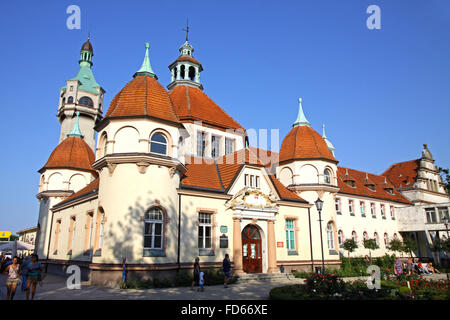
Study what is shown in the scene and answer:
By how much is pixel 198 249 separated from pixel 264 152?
1849 centimetres

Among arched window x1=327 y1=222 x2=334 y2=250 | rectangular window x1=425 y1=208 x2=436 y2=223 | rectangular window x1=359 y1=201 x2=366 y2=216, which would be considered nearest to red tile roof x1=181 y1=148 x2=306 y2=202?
arched window x1=327 y1=222 x2=334 y2=250

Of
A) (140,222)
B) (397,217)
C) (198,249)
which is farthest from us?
(397,217)

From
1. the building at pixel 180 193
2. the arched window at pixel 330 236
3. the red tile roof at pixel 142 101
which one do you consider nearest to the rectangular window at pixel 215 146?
the building at pixel 180 193

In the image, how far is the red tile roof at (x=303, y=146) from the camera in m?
28.6

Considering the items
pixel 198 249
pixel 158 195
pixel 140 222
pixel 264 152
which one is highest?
pixel 264 152

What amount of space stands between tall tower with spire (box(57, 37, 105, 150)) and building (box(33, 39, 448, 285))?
14389 mm

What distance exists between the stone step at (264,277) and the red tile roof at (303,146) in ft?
33.0

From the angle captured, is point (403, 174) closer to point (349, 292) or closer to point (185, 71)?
Answer: point (185, 71)

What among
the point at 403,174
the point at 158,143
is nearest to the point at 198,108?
the point at 158,143

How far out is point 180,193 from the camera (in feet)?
66.9
